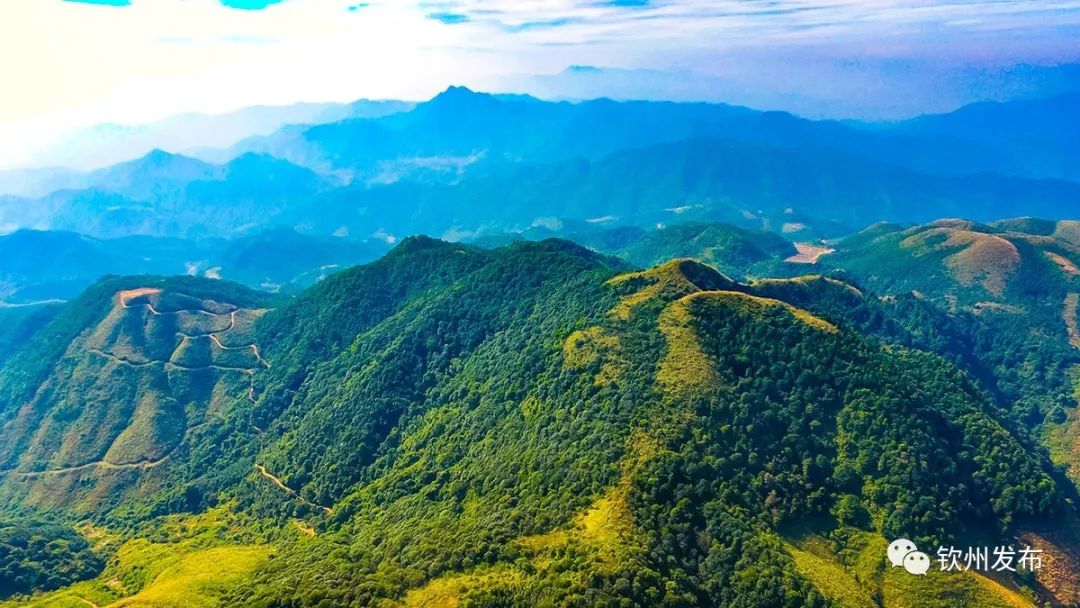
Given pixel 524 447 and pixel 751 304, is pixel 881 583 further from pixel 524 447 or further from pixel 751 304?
pixel 524 447

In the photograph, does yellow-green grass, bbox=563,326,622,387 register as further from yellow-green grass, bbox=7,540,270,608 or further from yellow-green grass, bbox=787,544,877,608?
yellow-green grass, bbox=7,540,270,608

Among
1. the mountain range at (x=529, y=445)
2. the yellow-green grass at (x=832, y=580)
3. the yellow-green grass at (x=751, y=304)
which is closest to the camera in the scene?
the yellow-green grass at (x=832, y=580)

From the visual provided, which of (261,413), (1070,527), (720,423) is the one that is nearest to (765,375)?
(720,423)

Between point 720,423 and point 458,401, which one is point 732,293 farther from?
point 458,401

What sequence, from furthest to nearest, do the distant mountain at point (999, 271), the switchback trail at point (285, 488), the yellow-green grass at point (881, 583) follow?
the distant mountain at point (999, 271), the switchback trail at point (285, 488), the yellow-green grass at point (881, 583)

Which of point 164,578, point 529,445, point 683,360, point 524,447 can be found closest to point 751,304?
point 683,360

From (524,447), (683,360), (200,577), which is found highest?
(683,360)

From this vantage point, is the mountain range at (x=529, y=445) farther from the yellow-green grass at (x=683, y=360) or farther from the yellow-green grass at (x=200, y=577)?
the yellow-green grass at (x=200, y=577)

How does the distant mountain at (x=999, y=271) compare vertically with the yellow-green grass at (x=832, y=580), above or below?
below

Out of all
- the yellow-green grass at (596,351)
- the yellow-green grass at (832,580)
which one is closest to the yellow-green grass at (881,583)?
the yellow-green grass at (832,580)
